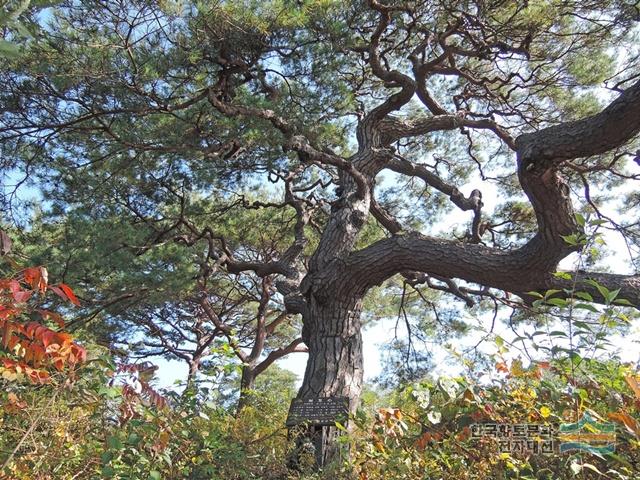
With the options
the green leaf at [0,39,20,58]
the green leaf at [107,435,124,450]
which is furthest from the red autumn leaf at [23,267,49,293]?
the green leaf at [0,39,20,58]

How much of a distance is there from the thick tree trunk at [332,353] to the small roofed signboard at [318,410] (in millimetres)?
126

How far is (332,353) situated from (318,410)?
0.59m

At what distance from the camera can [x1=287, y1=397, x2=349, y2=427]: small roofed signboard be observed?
104 inches

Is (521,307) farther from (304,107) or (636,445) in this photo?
(636,445)

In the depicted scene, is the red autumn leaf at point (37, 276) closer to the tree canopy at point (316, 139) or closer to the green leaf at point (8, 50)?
the green leaf at point (8, 50)

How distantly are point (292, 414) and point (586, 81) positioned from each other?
3.71 meters

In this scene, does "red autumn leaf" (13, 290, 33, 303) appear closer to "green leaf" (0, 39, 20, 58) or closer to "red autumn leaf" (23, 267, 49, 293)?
"red autumn leaf" (23, 267, 49, 293)

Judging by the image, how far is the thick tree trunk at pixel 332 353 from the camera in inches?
121

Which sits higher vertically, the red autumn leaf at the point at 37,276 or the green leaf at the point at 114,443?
the red autumn leaf at the point at 37,276

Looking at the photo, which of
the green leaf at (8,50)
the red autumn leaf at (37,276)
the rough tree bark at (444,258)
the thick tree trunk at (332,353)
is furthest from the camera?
the thick tree trunk at (332,353)

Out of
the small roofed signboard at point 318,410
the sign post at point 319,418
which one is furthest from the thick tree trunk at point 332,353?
the small roofed signboard at point 318,410

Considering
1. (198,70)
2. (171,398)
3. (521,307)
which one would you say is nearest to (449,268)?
(521,307)

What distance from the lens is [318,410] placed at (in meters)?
2.72

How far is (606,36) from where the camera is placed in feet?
13.6
